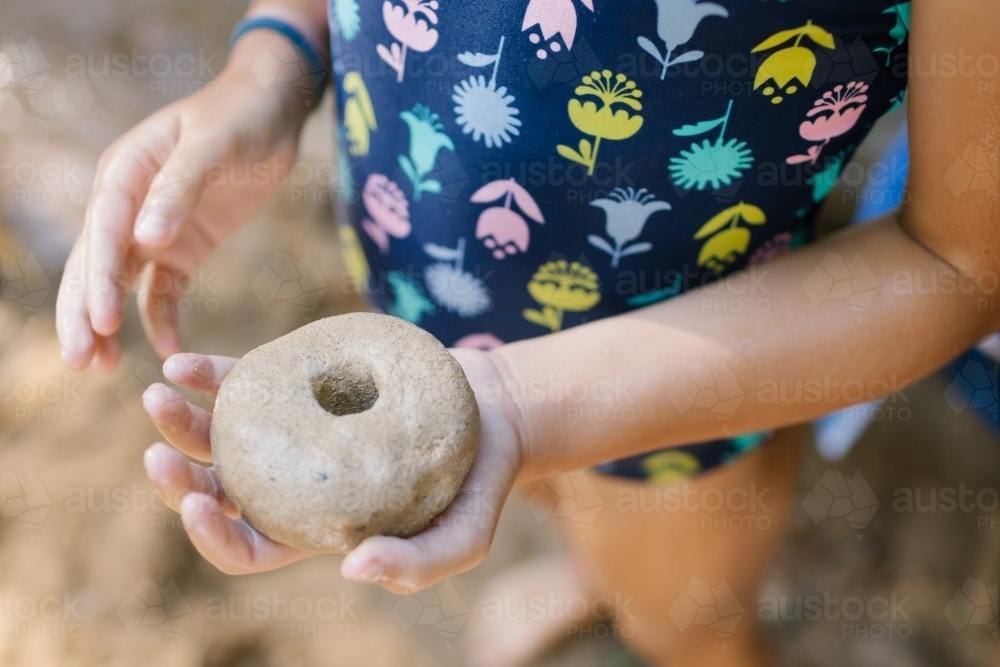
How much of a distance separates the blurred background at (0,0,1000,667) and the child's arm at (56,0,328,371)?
2.10 ft

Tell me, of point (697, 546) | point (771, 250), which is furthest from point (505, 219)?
point (697, 546)

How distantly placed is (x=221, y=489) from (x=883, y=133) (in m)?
2.04

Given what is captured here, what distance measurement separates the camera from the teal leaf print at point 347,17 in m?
0.86

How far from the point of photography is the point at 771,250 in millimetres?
934

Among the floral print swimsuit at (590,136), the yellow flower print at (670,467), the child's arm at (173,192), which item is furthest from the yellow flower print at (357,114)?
the yellow flower print at (670,467)

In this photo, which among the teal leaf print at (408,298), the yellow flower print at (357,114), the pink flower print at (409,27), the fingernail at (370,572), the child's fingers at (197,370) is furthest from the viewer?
the teal leaf print at (408,298)

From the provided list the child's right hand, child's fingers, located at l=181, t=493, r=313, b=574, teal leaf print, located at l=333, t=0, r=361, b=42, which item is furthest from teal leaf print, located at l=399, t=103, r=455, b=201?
Answer: child's fingers, located at l=181, t=493, r=313, b=574

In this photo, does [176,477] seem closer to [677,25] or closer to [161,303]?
[161,303]

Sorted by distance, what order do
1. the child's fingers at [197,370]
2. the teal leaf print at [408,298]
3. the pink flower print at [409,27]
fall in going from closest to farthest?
the child's fingers at [197,370] → the pink flower print at [409,27] → the teal leaf print at [408,298]

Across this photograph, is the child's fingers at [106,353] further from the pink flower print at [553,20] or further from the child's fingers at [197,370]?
the pink flower print at [553,20]

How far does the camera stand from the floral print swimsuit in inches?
28.6

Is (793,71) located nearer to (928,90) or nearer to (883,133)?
(928,90)

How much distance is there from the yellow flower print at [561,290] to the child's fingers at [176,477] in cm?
43

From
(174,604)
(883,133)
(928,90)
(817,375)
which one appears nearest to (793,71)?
(928,90)
